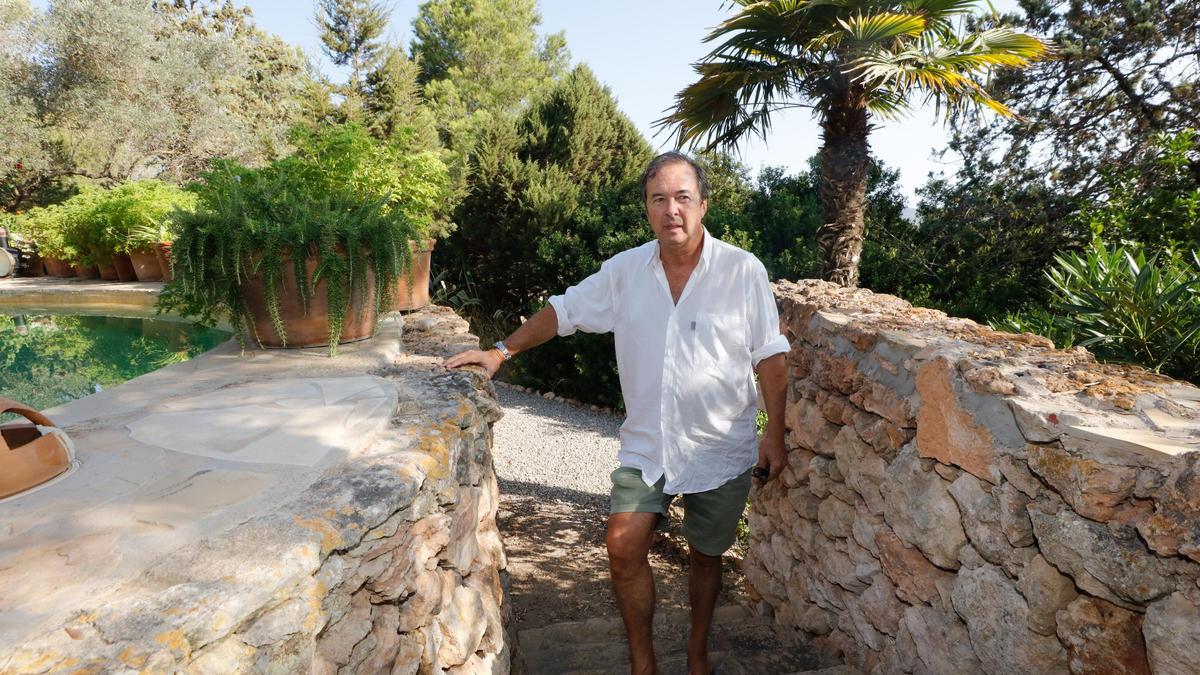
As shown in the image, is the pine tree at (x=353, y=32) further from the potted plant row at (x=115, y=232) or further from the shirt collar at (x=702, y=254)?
the shirt collar at (x=702, y=254)

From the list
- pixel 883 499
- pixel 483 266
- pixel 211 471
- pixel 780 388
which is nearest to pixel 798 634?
pixel 883 499

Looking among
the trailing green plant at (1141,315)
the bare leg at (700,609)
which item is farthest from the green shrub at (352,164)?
the trailing green plant at (1141,315)

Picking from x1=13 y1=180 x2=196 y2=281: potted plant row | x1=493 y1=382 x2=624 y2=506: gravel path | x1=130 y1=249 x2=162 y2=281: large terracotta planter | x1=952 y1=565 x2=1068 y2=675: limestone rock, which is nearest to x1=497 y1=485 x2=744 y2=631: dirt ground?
x1=493 y1=382 x2=624 y2=506: gravel path

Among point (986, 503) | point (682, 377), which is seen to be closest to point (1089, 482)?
point (986, 503)

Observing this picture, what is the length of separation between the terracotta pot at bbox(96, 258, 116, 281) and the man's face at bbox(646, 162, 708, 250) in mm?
8251

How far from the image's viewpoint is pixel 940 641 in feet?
7.00

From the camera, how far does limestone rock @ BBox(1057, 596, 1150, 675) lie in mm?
1542

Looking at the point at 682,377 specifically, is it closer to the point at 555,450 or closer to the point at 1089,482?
the point at 1089,482

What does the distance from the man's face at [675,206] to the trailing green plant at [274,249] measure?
134 cm

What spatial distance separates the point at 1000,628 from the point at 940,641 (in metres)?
0.31

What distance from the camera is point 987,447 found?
1930mm

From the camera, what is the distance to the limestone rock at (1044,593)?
5.57 ft

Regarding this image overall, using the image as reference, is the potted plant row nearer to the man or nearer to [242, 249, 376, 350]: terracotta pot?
[242, 249, 376, 350]: terracotta pot

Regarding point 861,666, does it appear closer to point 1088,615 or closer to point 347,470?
point 1088,615
